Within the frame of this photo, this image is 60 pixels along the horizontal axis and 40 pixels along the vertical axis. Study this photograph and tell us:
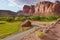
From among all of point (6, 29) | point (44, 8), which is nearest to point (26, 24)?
point (6, 29)

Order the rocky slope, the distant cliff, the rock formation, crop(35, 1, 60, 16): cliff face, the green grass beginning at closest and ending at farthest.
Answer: the green grass → the rocky slope → the rock formation → the distant cliff → crop(35, 1, 60, 16): cliff face

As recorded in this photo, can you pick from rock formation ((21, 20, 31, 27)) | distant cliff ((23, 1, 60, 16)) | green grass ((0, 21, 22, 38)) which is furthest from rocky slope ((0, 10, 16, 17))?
distant cliff ((23, 1, 60, 16))

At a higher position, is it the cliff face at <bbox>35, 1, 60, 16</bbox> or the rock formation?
the cliff face at <bbox>35, 1, 60, 16</bbox>

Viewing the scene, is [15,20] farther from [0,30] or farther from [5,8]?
[0,30]

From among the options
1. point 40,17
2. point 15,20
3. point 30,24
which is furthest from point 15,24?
point 40,17

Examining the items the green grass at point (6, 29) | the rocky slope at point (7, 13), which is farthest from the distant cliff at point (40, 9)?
the green grass at point (6, 29)

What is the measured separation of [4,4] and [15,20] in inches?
53.9

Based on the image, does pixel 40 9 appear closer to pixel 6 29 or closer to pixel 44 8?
pixel 44 8

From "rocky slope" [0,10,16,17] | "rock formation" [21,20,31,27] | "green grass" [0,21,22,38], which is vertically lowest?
"rock formation" [21,20,31,27]

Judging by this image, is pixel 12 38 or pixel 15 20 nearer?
pixel 12 38

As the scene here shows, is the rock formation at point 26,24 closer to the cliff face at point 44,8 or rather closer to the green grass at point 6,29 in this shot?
the cliff face at point 44,8

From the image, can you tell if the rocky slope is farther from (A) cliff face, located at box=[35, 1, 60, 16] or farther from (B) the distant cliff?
(A) cliff face, located at box=[35, 1, 60, 16]

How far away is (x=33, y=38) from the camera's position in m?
8.61

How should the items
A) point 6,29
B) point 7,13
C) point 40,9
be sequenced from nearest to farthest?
point 6,29, point 7,13, point 40,9
